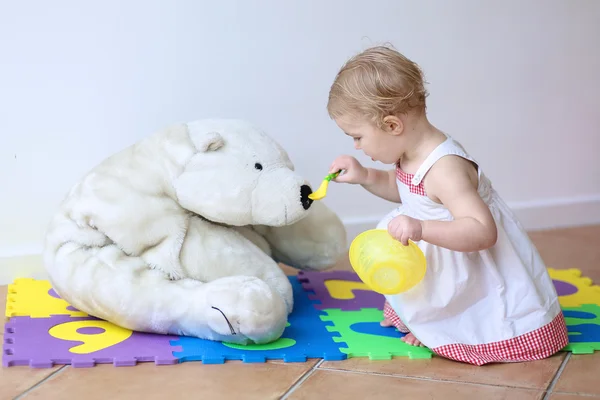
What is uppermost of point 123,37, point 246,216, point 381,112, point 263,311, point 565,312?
point 123,37

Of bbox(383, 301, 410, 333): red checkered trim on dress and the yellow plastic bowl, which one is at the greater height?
the yellow plastic bowl

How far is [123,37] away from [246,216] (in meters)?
0.55

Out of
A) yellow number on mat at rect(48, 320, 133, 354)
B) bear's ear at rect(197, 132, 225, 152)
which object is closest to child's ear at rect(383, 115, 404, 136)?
bear's ear at rect(197, 132, 225, 152)

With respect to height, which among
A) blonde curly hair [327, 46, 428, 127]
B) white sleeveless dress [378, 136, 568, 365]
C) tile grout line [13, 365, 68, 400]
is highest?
blonde curly hair [327, 46, 428, 127]

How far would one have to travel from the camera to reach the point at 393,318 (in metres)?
1.48

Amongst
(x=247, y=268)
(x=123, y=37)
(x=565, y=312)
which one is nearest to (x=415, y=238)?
(x=247, y=268)

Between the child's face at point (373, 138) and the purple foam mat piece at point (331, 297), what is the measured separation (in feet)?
1.32

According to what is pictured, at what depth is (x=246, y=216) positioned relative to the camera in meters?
1.46

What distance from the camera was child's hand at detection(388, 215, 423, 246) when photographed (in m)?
1.21

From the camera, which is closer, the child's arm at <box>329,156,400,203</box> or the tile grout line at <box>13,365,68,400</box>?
the tile grout line at <box>13,365,68,400</box>

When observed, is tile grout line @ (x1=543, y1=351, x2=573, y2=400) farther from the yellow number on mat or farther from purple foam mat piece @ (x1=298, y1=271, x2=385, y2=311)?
the yellow number on mat

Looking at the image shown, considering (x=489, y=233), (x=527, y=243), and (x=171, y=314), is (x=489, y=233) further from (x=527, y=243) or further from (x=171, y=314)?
(x=171, y=314)

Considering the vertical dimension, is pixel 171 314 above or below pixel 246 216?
below

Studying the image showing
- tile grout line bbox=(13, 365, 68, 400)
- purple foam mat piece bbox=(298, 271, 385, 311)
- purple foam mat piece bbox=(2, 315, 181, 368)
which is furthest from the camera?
purple foam mat piece bbox=(298, 271, 385, 311)
